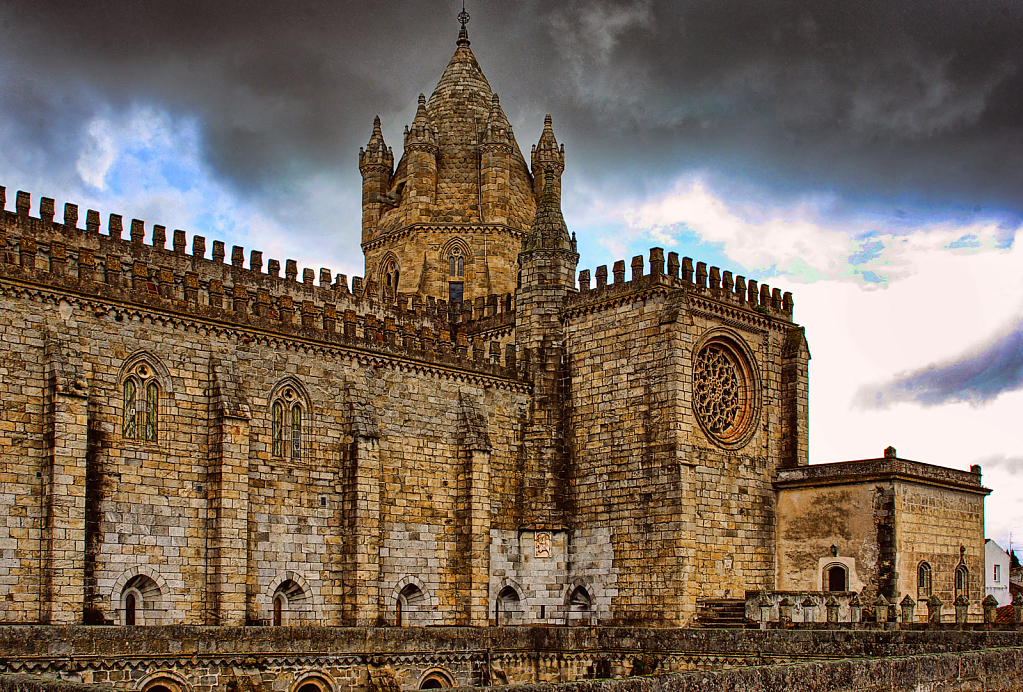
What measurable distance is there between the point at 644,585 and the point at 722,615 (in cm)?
238

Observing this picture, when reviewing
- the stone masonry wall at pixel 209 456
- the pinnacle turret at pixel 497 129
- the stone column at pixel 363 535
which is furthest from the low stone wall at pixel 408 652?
the pinnacle turret at pixel 497 129

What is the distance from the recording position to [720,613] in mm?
31000

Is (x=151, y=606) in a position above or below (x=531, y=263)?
below

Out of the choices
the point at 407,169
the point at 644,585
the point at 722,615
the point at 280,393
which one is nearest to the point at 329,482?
the point at 280,393

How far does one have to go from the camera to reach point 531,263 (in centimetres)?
3684

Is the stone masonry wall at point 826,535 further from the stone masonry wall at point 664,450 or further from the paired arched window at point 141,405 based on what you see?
the paired arched window at point 141,405

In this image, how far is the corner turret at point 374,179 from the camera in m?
44.5

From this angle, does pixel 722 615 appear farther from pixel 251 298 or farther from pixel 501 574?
pixel 251 298

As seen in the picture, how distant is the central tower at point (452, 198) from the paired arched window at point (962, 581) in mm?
18416

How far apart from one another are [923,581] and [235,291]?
20.8 meters

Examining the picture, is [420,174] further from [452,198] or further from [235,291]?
[235,291]

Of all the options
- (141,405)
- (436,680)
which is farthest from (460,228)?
(436,680)

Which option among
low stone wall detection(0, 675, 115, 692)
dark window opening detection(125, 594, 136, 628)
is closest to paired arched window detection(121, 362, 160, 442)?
dark window opening detection(125, 594, 136, 628)

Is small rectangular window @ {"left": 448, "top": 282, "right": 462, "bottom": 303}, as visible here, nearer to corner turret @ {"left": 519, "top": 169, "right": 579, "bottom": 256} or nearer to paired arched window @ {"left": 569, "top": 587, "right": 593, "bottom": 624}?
corner turret @ {"left": 519, "top": 169, "right": 579, "bottom": 256}
